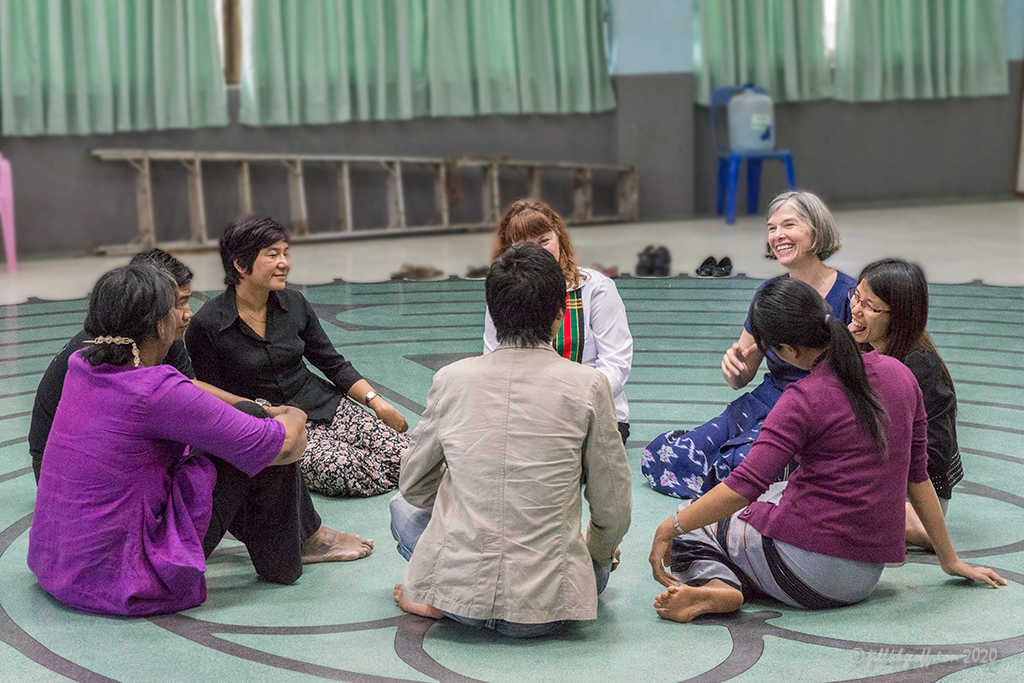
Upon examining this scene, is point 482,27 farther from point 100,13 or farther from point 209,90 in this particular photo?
point 100,13

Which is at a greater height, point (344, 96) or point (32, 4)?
point (32, 4)

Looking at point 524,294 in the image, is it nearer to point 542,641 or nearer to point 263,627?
point 542,641

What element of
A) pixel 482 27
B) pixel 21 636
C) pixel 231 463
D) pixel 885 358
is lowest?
pixel 21 636

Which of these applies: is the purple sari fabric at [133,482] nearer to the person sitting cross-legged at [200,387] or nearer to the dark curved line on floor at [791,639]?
the person sitting cross-legged at [200,387]

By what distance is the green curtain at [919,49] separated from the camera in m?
10.2

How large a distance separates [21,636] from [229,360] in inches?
38.3

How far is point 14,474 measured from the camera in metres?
3.60

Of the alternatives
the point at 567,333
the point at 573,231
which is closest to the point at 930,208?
the point at 573,231

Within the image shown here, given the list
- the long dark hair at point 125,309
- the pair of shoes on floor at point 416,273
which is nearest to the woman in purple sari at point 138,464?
the long dark hair at point 125,309

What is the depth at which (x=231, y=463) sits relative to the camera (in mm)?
2543

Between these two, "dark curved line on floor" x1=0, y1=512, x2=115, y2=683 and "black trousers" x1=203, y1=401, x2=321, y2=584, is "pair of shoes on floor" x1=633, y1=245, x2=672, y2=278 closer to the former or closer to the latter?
"black trousers" x1=203, y1=401, x2=321, y2=584

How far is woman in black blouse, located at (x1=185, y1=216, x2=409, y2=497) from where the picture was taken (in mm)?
3229

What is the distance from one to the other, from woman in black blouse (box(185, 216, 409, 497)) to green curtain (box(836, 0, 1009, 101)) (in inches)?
305

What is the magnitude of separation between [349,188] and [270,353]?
5.98 meters
